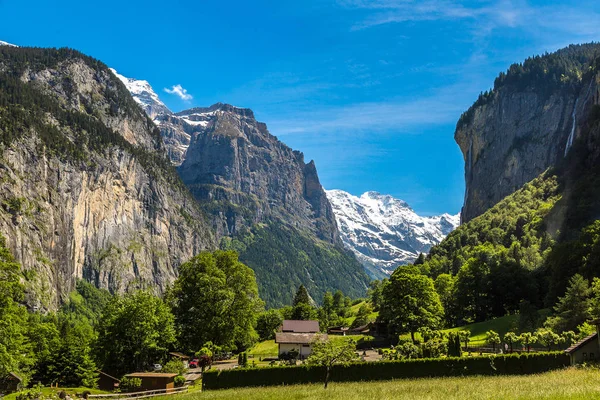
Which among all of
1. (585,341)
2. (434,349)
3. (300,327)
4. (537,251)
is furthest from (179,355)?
(537,251)

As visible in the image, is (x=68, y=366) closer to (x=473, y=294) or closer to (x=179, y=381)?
(x=179, y=381)

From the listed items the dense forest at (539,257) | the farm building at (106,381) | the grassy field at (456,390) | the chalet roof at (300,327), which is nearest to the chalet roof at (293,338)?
the chalet roof at (300,327)

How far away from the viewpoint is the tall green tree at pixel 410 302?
276 feet

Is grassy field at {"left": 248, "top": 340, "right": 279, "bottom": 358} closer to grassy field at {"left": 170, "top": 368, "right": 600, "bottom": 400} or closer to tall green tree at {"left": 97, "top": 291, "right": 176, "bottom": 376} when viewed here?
tall green tree at {"left": 97, "top": 291, "right": 176, "bottom": 376}

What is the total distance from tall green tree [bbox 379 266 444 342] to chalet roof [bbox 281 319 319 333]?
15568mm

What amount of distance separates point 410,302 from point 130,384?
4608 centimetres

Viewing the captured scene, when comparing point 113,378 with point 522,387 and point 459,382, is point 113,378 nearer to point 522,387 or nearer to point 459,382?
point 459,382

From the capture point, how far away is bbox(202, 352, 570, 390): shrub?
162 feet

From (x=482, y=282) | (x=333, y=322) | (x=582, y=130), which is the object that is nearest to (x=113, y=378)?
(x=482, y=282)

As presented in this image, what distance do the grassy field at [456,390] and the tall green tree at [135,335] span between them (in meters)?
22.3

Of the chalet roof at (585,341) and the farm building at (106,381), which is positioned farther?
the farm building at (106,381)

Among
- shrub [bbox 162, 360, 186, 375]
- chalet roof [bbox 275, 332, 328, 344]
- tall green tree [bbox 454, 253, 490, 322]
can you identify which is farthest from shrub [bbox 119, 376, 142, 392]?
tall green tree [bbox 454, 253, 490, 322]

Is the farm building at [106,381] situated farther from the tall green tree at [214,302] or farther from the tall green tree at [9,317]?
the tall green tree at [9,317]

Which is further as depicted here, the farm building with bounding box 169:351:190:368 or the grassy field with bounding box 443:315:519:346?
the grassy field with bounding box 443:315:519:346
